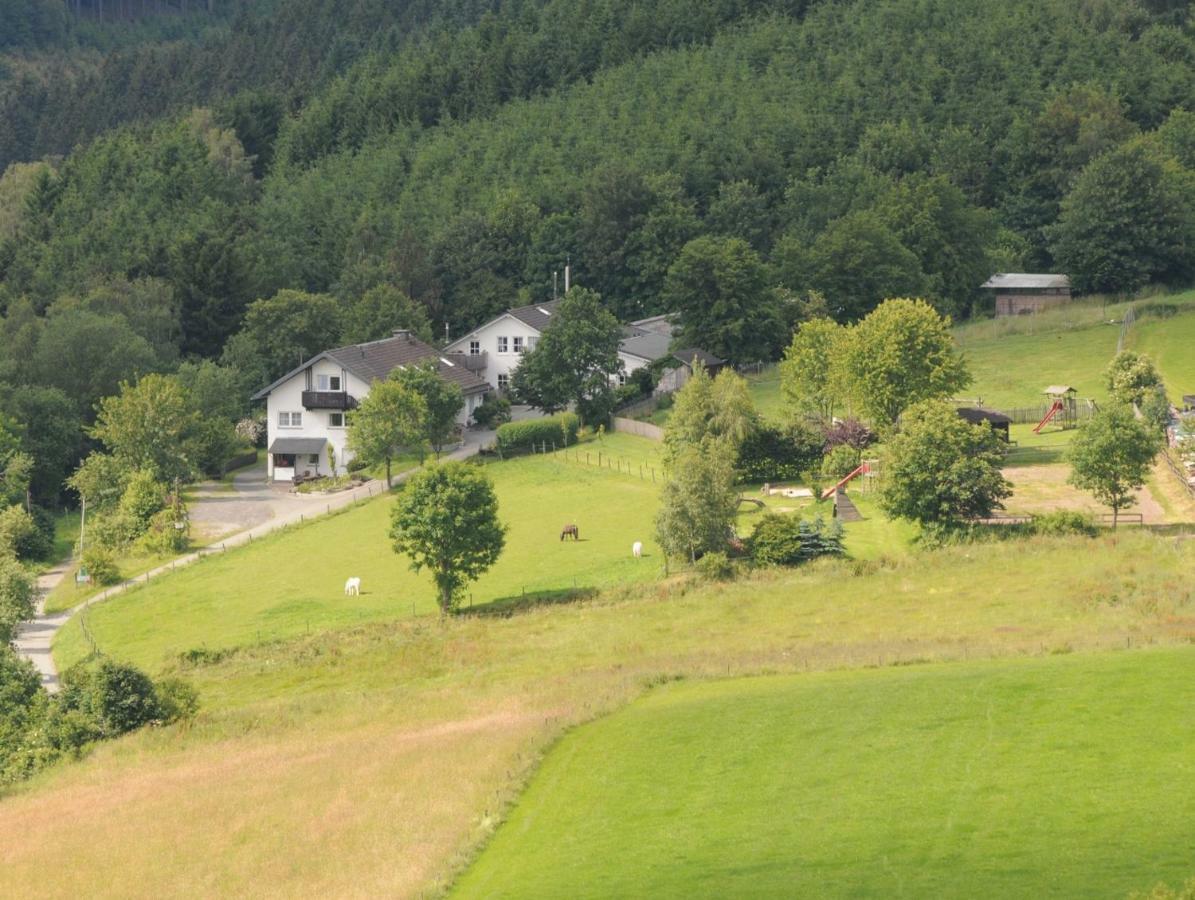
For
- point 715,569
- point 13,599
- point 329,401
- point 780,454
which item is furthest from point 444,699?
point 329,401

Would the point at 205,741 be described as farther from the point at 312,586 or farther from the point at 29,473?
the point at 29,473

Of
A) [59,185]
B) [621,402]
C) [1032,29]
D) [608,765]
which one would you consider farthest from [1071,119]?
[608,765]

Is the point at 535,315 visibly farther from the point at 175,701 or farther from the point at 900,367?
the point at 175,701

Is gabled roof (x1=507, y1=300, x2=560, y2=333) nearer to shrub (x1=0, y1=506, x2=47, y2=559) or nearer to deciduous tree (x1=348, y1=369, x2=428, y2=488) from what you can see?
deciduous tree (x1=348, y1=369, x2=428, y2=488)

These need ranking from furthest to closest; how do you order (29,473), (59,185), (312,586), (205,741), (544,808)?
1. (59,185)
2. (29,473)
3. (312,586)
4. (205,741)
5. (544,808)

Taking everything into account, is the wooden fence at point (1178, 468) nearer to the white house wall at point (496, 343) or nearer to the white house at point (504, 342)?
the white house at point (504, 342)
